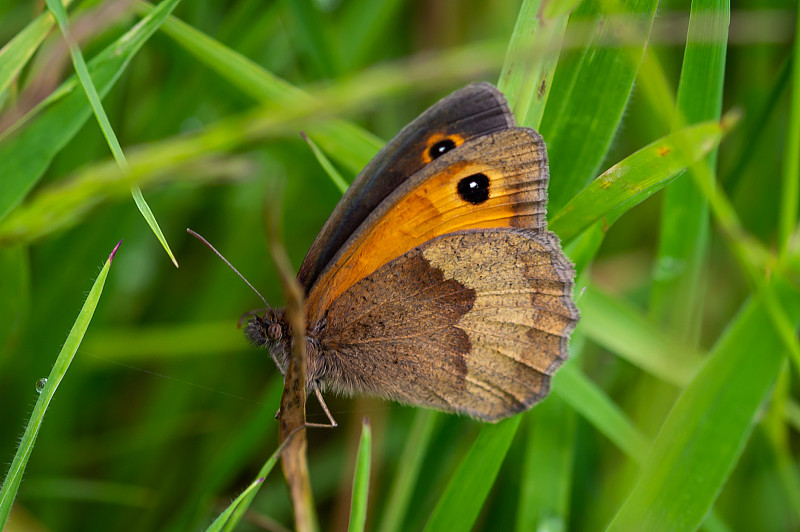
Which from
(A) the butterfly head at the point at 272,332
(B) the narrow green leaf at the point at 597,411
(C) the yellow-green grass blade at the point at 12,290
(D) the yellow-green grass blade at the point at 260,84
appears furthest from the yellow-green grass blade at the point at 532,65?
(C) the yellow-green grass blade at the point at 12,290

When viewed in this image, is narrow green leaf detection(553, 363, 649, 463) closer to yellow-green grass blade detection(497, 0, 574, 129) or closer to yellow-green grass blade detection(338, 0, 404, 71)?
yellow-green grass blade detection(497, 0, 574, 129)

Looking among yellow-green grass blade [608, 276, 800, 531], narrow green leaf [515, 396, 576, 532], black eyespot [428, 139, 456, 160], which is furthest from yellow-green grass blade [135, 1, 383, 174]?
yellow-green grass blade [608, 276, 800, 531]

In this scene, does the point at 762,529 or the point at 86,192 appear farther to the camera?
the point at 762,529

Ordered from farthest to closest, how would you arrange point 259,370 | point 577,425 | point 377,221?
point 259,370, point 577,425, point 377,221

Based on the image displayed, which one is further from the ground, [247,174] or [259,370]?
[259,370]

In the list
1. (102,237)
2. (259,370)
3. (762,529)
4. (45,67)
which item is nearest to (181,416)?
(259,370)

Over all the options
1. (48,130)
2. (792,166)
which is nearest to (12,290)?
(48,130)

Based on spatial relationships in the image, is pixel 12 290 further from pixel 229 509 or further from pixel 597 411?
pixel 597 411

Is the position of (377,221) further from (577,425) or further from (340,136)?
(577,425)
